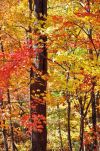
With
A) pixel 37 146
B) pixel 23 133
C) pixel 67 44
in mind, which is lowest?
pixel 23 133

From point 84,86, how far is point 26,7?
503cm

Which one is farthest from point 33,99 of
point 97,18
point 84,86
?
point 97,18

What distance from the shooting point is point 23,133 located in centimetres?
2491

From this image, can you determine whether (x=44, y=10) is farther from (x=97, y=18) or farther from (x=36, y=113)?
(x=36, y=113)

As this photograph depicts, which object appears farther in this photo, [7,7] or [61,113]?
[61,113]

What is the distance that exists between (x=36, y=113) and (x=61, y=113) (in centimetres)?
1187

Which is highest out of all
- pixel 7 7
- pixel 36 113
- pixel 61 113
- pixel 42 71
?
pixel 7 7

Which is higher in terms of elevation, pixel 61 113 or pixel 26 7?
pixel 26 7

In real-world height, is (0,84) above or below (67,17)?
below

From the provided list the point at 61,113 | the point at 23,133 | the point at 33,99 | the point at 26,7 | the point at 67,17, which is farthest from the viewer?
the point at 23,133

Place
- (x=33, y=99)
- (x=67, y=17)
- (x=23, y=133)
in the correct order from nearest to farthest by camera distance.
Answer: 1. (x=67, y=17)
2. (x=33, y=99)
3. (x=23, y=133)

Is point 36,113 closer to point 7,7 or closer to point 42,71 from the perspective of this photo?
point 42,71

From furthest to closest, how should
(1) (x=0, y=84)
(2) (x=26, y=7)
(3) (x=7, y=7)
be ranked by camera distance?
(3) (x=7, y=7), (2) (x=26, y=7), (1) (x=0, y=84)

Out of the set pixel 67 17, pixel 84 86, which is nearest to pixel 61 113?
pixel 84 86
